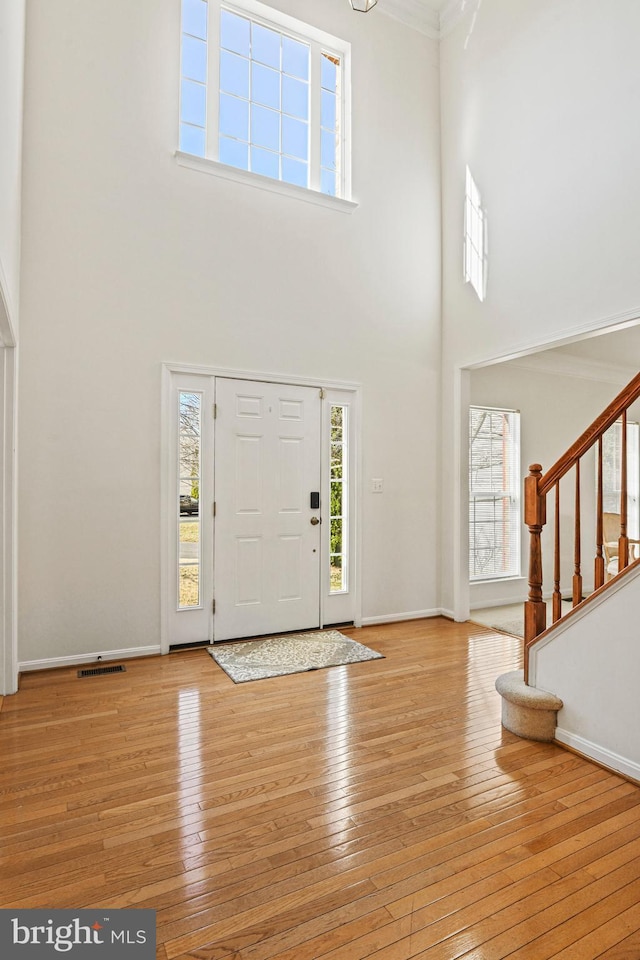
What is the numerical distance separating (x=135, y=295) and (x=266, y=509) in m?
1.90

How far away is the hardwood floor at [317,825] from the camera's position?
1587 millimetres

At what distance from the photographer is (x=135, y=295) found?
13.0ft

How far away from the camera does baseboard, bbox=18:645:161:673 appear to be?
367 centimetres

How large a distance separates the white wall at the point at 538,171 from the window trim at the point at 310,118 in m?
1.05

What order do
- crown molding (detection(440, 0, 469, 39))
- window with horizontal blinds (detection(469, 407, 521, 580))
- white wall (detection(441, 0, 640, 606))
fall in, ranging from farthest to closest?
window with horizontal blinds (detection(469, 407, 521, 580)) < crown molding (detection(440, 0, 469, 39)) < white wall (detection(441, 0, 640, 606))

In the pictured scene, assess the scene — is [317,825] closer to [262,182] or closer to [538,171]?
[262,182]

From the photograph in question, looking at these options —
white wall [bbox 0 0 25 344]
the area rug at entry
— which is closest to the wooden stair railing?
the area rug at entry

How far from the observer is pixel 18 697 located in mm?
3258

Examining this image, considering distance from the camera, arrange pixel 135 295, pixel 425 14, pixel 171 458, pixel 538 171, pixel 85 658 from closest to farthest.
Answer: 1. pixel 85 658
2. pixel 135 295
3. pixel 171 458
4. pixel 538 171
5. pixel 425 14

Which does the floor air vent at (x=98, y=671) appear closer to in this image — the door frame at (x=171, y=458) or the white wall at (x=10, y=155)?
the door frame at (x=171, y=458)

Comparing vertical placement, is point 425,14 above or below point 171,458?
above

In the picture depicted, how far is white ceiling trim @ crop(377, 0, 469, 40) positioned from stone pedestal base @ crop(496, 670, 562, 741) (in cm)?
590

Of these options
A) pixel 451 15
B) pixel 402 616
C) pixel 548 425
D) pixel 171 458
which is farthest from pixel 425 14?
pixel 402 616

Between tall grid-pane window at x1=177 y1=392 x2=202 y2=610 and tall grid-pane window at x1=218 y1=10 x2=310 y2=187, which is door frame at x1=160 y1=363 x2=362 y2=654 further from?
tall grid-pane window at x1=218 y1=10 x2=310 y2=187
